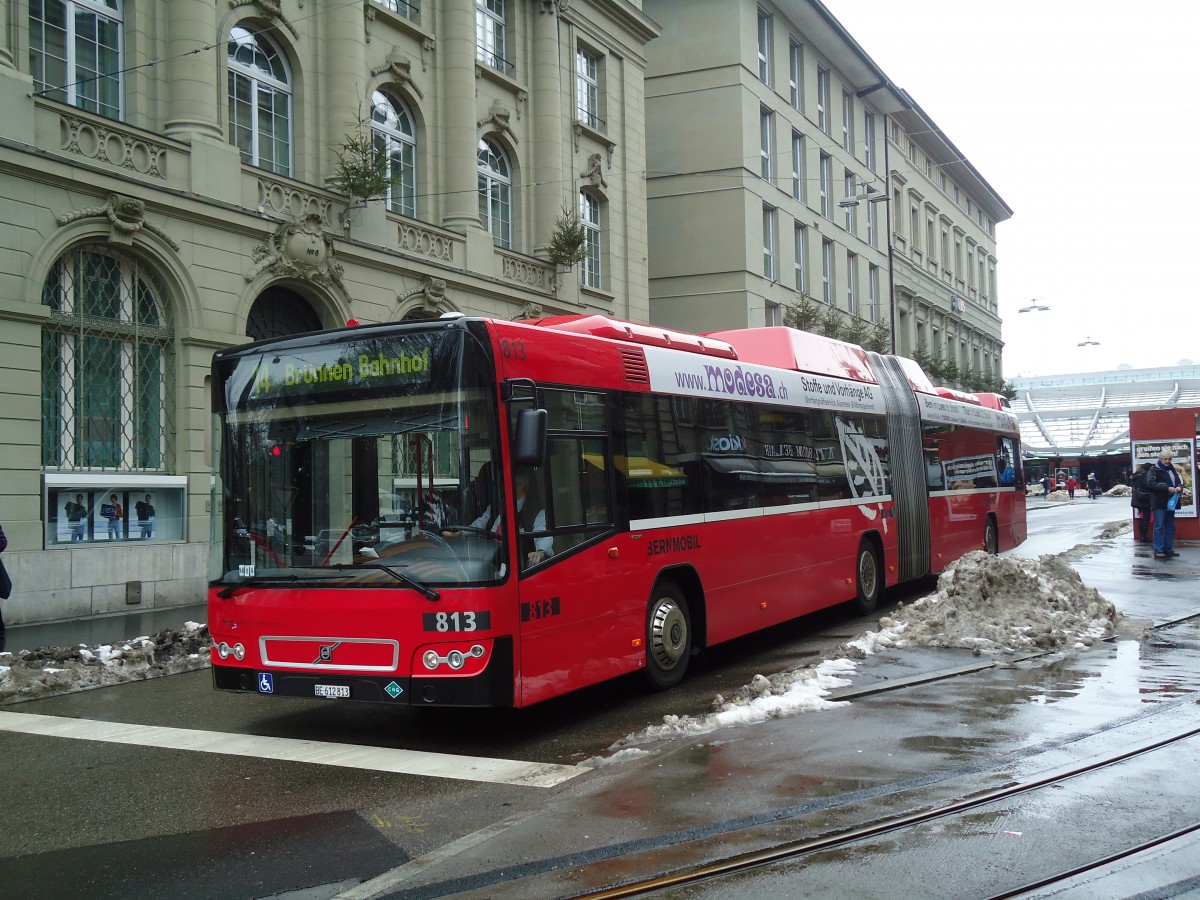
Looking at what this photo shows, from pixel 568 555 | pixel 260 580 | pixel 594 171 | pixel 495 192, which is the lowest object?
pixel 260 580

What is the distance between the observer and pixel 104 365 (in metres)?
16.0

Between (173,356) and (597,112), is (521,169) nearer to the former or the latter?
(597,112)

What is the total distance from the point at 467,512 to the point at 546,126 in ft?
66.3

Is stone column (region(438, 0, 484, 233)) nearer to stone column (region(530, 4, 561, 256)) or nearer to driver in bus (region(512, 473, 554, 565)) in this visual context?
stone column (region(530, 4, 561, 256))

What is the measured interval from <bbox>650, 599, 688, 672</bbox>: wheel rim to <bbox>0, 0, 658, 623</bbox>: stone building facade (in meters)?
7.35

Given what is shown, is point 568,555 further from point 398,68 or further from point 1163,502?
point 398,68

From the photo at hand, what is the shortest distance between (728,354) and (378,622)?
198 inches

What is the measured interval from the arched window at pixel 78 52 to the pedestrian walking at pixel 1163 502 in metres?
17.7

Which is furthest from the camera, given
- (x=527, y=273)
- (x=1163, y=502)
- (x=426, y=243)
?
(x=527, y=273)

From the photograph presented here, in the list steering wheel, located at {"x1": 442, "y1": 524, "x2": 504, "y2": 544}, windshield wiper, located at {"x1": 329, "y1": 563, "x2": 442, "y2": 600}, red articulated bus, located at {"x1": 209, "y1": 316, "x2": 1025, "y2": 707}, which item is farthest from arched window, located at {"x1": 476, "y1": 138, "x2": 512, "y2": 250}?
steering wheel, located at {"x1": 442, "y1": 524, "x2": 504, "y2": 544}

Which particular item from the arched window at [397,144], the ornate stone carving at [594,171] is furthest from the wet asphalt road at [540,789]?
the ornate stone carving at [594,171]

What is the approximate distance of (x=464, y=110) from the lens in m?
22.9

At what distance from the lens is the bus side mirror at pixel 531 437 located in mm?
7109

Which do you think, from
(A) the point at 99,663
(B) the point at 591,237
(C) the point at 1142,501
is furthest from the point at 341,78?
(C) the point at 1142,501
